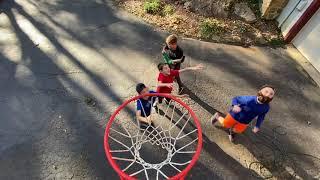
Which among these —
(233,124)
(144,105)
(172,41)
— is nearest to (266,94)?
(233,124)

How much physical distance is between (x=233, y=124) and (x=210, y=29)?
10.7 ft

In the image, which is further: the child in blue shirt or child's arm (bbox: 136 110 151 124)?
child's arm (bbox: 136 110 151 124)

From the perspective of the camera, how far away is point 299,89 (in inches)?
279

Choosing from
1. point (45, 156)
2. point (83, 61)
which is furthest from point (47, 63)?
point (45, 156)

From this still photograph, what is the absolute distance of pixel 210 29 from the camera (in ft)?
26.2

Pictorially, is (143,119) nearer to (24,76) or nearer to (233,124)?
(233,124)

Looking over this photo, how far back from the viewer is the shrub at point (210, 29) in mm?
7930

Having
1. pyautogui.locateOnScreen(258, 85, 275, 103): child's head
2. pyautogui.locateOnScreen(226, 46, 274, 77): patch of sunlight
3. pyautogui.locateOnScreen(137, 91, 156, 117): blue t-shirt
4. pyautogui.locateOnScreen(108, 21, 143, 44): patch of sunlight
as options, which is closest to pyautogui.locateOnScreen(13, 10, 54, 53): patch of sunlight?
pyautogui.locateOnScreen(108, 21, 143, 44): patch of sunlight

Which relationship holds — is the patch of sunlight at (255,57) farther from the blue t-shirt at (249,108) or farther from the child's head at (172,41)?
the child's head at (172,41)

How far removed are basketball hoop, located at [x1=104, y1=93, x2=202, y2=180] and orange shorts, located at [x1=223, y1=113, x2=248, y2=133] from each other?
0.59 meters

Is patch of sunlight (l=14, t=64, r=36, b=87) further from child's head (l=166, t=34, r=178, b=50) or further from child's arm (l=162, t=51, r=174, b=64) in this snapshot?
child's head (l=166, t=34, r=178, b=50)

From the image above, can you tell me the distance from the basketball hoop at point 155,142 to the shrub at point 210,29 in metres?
2.46

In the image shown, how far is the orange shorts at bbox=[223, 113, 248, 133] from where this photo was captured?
5.49 meters

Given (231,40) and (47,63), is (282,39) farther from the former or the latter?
(47,63)
